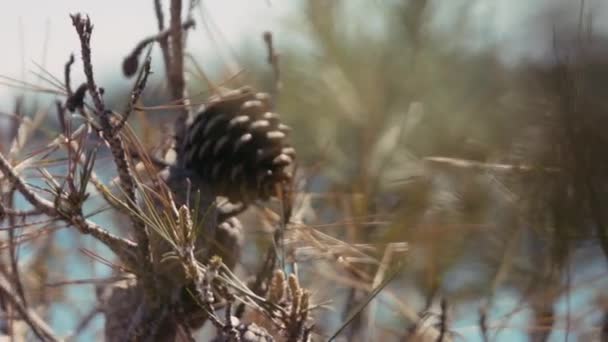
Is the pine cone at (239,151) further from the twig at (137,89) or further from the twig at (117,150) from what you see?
the twig at (137,89)

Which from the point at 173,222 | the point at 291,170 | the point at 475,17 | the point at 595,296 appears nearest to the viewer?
the point at 173,222

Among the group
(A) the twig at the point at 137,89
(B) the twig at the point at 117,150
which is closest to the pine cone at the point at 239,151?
(B) the twig at the point at 117,150

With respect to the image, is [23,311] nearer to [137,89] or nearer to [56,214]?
[56,214]

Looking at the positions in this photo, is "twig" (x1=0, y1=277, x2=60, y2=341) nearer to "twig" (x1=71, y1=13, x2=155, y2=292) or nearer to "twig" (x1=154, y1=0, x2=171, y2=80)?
"twig" (x1=71, y1=13, x2=155, y2=292)

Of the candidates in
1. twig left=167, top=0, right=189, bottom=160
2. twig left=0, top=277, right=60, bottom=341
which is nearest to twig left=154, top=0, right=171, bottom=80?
twig left=167, top=0, right=189, bottom=160

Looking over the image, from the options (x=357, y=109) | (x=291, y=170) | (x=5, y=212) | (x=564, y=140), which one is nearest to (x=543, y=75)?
(x=564, y=140)

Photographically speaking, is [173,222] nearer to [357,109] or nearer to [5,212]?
[5,212]

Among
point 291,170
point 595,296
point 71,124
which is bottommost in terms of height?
point 595,296

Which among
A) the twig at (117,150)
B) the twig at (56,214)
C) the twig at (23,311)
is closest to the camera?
the twig at (117,150)

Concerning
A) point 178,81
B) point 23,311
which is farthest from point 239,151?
point 23,311
